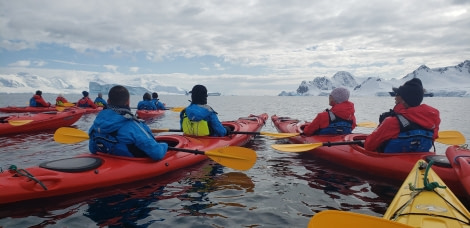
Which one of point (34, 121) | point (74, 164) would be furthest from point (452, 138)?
point (34, 121)

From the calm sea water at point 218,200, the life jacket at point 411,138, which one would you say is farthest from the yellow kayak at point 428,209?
the life jacket at point 411,138

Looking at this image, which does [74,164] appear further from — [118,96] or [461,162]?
[461,162]

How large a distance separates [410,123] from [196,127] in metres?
4.80

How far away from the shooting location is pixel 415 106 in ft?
19.1

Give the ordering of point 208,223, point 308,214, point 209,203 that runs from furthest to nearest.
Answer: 1. point 209,203
2. point 308,214
3. point 208,223

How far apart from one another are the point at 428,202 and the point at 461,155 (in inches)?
99.8

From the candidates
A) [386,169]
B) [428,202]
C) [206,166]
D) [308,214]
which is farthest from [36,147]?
[428,202]

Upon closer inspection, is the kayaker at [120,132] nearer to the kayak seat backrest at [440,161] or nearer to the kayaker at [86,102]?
the kayak seat backrest at [440,161]

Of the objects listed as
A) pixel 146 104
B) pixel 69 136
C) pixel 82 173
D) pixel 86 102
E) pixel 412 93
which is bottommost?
pixel 82 173

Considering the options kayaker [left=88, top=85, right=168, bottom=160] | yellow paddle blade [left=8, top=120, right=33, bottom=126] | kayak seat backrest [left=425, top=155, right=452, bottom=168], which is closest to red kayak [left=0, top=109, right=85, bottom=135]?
yellow paddle blade [left=8, top=120, right=33, bottom=126]

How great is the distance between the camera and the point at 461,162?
5.00 metres

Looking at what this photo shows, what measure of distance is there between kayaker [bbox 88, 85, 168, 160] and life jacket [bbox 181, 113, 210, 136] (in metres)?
2.14

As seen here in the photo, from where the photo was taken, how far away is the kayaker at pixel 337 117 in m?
8.05

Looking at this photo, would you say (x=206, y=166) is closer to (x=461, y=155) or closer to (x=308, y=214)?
(x=308, y=214)
